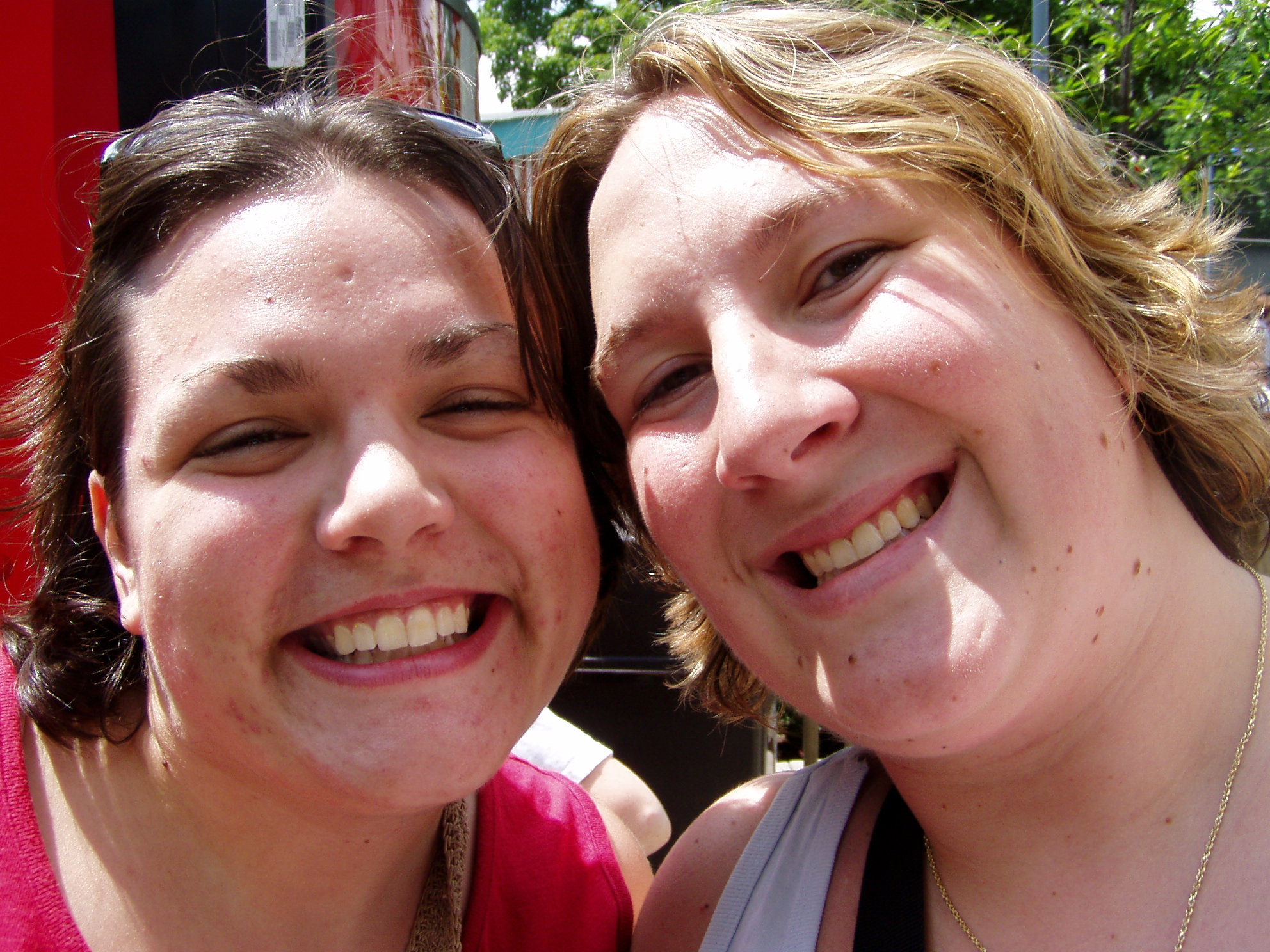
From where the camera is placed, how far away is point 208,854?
1.64 metres

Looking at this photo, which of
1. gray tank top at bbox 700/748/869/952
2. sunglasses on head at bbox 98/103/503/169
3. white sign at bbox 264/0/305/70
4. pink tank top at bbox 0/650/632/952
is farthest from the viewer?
white sign at bbox 264/0/305/70

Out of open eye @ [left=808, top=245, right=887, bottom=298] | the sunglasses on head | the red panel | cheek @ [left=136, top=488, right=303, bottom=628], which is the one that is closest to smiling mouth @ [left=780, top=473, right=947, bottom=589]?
open eye @ [left=808, top=245, right=887, bottom=298]

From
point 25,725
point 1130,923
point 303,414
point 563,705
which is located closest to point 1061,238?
point 1130,923

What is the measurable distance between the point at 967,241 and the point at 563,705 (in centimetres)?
251

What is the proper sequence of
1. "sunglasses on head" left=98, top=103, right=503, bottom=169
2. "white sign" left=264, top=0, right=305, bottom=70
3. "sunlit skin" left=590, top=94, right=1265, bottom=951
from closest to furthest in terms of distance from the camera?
"sunlit skin" left=590, top=94, right=1265, bottom=951, "sunglasses on head" left=98, top=103, right=503, bottom=169, "white sign" left=264, top=0, right=305, bottom=70

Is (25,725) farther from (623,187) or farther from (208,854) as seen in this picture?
(623,187)

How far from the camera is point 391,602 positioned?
1484mm

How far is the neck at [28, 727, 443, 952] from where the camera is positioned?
1.58 metres

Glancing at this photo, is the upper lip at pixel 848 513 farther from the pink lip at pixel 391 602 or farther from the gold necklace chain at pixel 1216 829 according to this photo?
the gold necklace chain at pixel 1216 829

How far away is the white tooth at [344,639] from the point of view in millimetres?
1482

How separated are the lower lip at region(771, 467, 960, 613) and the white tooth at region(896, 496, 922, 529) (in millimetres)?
18

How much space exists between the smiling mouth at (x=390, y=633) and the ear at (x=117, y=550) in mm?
320

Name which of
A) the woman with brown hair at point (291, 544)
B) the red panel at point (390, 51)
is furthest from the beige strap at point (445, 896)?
the red panel at point (390, 51)

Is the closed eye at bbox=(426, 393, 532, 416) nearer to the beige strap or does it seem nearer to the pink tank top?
the beige strap
